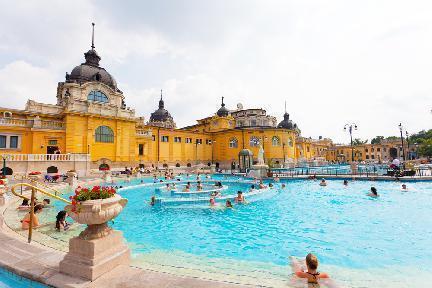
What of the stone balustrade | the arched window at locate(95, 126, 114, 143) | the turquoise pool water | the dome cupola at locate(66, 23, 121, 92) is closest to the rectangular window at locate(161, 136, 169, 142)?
the stone balustrade

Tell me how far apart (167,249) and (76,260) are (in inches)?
144

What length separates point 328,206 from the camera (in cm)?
1405

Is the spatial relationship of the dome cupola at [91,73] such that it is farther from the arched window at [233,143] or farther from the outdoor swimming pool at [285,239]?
the outdoor swimming pool at [285,239]

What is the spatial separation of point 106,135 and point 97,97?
6.37 meters

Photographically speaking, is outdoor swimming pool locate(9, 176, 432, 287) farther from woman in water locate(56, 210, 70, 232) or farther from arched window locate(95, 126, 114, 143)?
arched window locate(95, 126, 114, 143)

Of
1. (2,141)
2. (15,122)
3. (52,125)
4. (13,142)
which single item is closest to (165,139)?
(52,125)

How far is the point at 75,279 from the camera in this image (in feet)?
13.0

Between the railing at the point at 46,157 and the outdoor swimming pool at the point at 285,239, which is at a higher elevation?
the railing at the point at 46,157

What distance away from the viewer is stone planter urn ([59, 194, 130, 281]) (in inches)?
158

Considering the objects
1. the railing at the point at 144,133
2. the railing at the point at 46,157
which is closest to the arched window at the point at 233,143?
the railing at the point at 144,133

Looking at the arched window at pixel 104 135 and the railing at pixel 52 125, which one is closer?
the railing at pixel 52 125

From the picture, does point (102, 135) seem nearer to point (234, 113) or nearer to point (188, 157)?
point (188, 157)

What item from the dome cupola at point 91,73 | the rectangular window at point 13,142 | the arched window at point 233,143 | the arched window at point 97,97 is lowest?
the rectangular window at point 13,142

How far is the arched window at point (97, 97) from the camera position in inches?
1388
